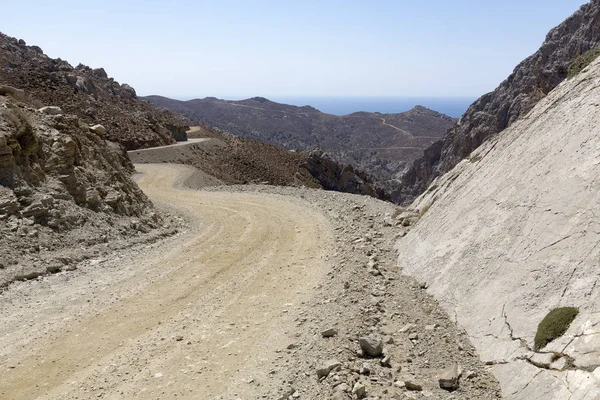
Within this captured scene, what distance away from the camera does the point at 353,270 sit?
1268 centimetres

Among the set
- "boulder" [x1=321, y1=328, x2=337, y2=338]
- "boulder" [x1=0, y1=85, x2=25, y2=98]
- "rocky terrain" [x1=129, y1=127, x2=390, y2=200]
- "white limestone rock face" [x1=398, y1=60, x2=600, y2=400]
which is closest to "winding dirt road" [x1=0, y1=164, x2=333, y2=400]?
"boulder" [x1=321, y1=328, x2=337, y2=338]

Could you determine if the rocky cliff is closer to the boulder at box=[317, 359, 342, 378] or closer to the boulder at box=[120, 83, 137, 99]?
the boulder at box=[120, 83, 137, 99]

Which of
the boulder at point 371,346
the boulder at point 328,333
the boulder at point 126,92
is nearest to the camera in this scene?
the boulder at point 371,346

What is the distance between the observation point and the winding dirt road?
7535mm

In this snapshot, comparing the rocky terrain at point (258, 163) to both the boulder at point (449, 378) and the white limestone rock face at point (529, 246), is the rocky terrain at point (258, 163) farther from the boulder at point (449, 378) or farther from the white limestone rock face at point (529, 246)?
the boulder at point (449, 378)

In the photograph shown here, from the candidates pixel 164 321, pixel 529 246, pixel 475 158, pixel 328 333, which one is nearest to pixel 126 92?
pixel 475 158

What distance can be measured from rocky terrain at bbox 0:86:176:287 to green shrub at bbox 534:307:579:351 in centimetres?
1104

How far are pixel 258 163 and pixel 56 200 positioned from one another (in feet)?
154

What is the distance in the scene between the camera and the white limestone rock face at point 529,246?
6.18 metres

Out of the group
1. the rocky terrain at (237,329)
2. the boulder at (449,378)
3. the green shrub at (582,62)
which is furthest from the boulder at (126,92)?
the boulder at (449,378)

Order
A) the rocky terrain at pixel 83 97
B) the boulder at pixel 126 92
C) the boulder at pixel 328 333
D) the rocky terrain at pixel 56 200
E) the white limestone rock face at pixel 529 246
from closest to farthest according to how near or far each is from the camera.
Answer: the white limestone rock face at pixel 529 246
the boulder at pixel 328 333
the rocky terrain at pixel 56 200
the rocky terrain at pixel 83 97
the boulder at pixel 126 92

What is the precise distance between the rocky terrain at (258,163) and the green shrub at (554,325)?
4496cm

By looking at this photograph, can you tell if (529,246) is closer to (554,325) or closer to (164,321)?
(554,325)

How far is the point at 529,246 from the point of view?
8.05 meters
